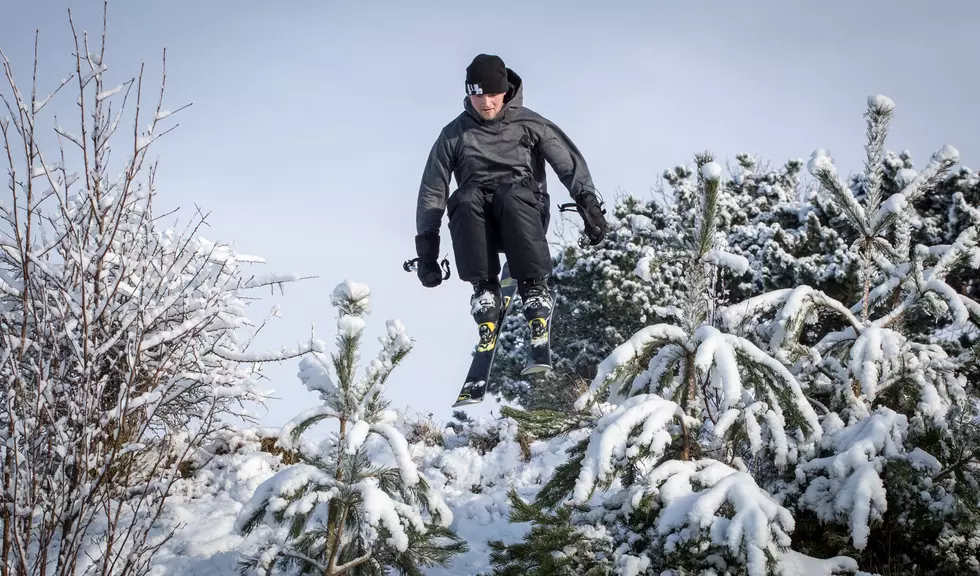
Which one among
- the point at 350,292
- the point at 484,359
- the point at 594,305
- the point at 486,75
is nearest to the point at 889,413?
the point at 484,359

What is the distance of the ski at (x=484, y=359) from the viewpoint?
12.7ft

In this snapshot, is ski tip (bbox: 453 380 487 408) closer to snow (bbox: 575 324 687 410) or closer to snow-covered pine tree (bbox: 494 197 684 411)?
snow (bbox: 575 324 687 410)

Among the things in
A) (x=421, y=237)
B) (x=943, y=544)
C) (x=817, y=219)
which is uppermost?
(x=817, y=219)

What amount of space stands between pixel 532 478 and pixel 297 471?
3.47m

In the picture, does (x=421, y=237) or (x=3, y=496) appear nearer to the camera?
(x=3, y=496)

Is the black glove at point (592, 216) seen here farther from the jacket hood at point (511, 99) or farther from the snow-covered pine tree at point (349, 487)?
the snow-covered pine tree at point (349, 487)

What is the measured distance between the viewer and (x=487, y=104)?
3941mm

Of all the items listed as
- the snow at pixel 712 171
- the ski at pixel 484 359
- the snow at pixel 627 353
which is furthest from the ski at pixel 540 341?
the snow at pixel 712 171

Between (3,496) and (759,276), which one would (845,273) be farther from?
(3,496)

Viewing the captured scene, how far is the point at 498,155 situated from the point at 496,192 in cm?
23

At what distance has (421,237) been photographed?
4.14 meters

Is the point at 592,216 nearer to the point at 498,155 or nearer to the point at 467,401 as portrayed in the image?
the point at 498,155

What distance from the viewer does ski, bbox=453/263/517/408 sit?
3.88 meters

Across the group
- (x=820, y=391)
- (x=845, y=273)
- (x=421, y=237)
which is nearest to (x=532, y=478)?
(x=820, y=391)
